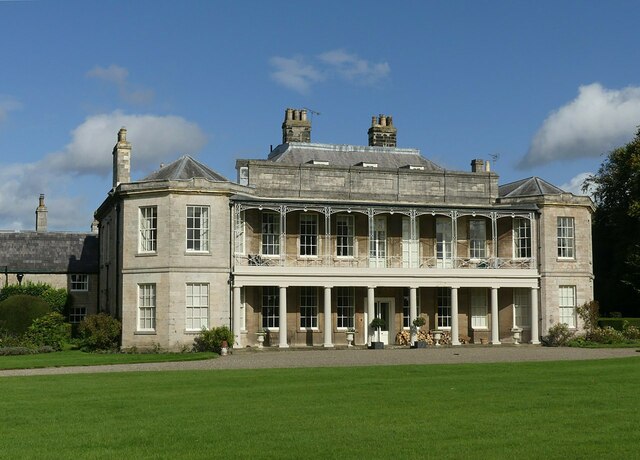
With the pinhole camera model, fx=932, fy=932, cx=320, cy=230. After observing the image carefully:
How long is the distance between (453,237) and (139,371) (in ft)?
55.9

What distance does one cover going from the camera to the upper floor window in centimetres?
4469

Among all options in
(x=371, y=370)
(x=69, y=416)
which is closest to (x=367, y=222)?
(x=371, y=370)

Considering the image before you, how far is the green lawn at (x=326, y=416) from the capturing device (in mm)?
11125

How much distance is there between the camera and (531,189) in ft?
124

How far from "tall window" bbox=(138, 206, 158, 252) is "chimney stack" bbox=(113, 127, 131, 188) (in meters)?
6.02

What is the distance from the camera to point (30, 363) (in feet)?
84.3

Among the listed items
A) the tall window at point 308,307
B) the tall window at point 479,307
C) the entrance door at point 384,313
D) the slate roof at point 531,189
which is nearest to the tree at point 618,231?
the slate roof at point 531,189

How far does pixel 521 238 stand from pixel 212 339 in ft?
44.0

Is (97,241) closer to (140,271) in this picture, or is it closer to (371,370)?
(140,271)

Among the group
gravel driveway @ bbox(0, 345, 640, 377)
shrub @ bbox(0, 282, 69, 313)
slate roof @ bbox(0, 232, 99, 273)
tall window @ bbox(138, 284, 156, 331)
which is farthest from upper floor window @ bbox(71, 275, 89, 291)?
gravel driveway @ bbox(0, 345, 640, 377)

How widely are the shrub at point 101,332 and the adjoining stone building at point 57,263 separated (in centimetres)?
1136

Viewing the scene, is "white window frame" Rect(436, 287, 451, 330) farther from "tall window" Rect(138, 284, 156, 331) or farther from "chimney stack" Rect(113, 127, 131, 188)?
"chimney stack" Rect(113, 127, 131, 188)

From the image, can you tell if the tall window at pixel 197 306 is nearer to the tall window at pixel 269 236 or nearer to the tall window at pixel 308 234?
the tall window at pixel 269 236

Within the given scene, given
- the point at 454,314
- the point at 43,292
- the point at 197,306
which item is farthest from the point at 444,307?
the point at 43,292
